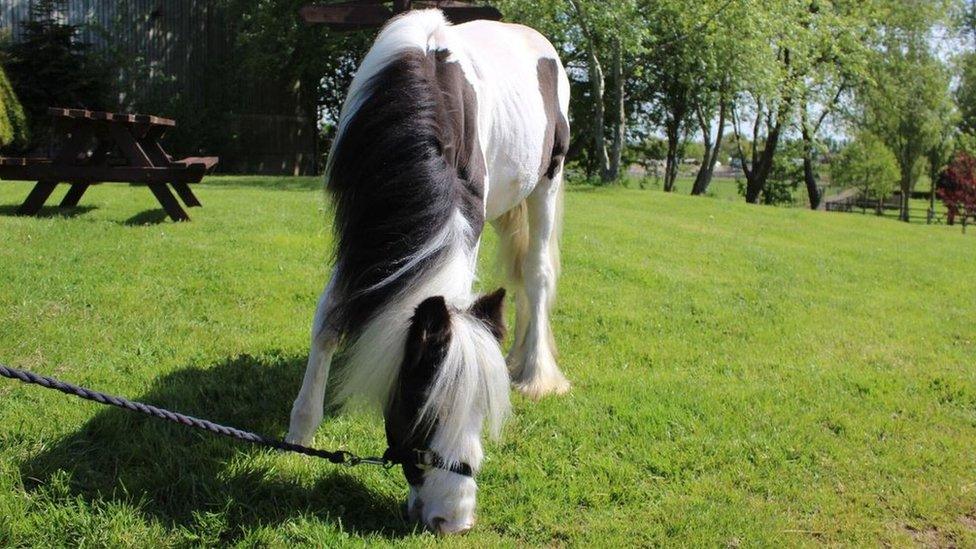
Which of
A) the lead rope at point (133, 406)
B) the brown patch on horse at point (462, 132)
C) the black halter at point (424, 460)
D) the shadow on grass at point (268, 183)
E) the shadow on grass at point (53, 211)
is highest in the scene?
the brown patch on horse at point (462, 132)

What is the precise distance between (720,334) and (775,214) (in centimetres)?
1082

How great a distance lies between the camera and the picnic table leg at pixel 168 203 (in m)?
8.05

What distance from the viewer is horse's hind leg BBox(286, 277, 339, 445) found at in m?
3.02

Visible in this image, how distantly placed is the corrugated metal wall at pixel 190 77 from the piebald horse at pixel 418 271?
61.2 feet

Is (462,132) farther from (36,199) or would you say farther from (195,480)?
(36,199)

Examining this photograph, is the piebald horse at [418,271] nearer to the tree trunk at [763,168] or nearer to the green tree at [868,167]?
the tree trunk at [763,168]

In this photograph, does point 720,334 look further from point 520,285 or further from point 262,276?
point 262,276

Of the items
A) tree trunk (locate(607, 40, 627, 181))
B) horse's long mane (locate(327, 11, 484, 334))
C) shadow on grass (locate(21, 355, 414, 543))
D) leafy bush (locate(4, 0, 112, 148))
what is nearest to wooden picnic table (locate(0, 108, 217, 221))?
shadow on grass (locate(21, 355, 414, 543))

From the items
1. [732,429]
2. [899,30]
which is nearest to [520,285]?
[732,429]

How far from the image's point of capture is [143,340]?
441 cm

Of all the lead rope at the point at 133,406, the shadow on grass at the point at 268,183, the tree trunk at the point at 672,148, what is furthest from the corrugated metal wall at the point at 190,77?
the lead rope at the point at 133,406

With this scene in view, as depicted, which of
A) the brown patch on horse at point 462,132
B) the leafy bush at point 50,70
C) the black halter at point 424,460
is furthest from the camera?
the leafy bush at point 50,70

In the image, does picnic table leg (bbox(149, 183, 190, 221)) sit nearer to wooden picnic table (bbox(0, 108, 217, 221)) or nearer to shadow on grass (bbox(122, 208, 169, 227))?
wooden picnic table (bbox(0, 108, 217, 221))

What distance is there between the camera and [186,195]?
9.02m
